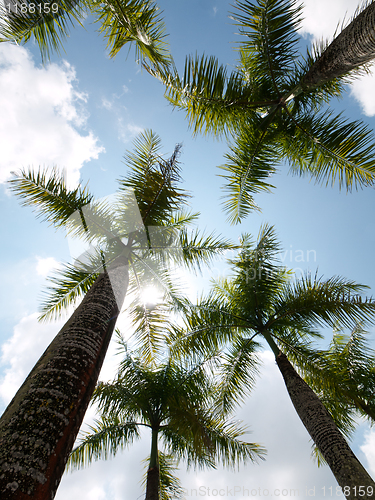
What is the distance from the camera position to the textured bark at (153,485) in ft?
19.5

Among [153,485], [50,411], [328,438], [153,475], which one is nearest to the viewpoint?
[50,411]

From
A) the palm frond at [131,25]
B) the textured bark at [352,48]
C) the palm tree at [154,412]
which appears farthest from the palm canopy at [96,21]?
the palm tree at [154,412]

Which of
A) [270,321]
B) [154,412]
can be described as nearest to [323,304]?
[270,321]

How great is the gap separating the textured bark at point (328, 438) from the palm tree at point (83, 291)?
134 inches

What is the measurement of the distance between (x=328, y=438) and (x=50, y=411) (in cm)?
485

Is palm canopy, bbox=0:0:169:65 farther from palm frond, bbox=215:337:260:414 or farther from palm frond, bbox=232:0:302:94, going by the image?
palm frond, bbox=215:337:260:414

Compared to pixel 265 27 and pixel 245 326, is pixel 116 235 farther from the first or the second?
pixel 265 27

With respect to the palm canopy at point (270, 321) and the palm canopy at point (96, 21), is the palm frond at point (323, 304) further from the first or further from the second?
the palm canopy at point (96, 21)

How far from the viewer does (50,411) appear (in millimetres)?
2137

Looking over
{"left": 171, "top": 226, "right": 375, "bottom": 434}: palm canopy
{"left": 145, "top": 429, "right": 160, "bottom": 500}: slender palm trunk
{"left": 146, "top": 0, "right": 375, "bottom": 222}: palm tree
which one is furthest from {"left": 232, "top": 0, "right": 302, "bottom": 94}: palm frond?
{"left": 145, "top": 429, "right": 160, "bottom": 500}: slender palm trunk

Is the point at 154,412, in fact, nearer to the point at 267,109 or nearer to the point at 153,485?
the point at 153,485

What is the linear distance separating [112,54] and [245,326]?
7250 millimetres

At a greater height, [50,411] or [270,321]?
[270,321]

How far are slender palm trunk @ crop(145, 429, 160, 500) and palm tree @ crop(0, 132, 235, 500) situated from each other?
8.03 feet
